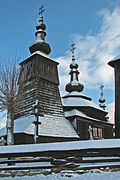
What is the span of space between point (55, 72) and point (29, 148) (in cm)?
1933

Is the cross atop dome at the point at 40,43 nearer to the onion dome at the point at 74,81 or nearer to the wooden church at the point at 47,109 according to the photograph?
the wooden church at the point at 47,109

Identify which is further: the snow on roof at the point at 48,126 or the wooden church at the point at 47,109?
the wooden church at the point at 47,109

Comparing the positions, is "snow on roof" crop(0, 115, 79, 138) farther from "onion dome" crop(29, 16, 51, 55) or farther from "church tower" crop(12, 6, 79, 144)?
"onion dome" crop(29, 16, 51, 55)

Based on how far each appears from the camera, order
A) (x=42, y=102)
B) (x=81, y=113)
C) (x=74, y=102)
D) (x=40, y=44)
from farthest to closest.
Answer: (x=74, y=102) → (x=40, y=44) → (x=81, y=113) → (x=42, y=102)

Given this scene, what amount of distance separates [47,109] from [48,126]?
238 centimetres

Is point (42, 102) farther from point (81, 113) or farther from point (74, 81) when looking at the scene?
point (74, 81)

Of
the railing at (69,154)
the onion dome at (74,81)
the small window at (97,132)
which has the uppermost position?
the onion dome at (74,81)

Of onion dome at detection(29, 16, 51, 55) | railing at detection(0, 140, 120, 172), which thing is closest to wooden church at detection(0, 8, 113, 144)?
onion dome at detection(29, 16, 51, 55)

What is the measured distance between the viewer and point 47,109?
71.0 feet

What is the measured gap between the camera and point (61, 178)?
219 inches

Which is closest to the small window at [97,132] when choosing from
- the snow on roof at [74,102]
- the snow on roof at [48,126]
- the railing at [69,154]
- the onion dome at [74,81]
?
the snow on roof at [74,102]

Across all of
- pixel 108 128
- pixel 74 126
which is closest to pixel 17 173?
pixel 74 126

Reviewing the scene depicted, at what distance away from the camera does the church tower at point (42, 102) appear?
18.6m

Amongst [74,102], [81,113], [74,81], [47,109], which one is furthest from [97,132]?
[74,81]
